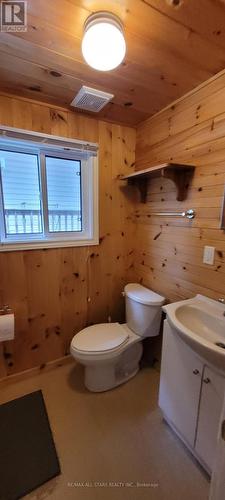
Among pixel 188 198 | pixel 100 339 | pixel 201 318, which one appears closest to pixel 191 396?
pixel 201 318

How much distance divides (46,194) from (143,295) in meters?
1.14

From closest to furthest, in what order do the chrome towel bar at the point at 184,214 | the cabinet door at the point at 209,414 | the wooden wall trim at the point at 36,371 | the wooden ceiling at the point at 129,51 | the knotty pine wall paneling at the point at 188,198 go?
the wooden ceiling at the point at 129,51 < the cabinet door at the point at 209,414 < the knotty pine wall paneling at the point at 188,198 < the chrome towel bar at the point at 184,214 < the wooden wall trim at the point at 36,371

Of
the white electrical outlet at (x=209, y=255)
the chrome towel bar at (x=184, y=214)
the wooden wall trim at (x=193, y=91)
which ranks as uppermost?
the wooden wall trim at (x=193, y=91)

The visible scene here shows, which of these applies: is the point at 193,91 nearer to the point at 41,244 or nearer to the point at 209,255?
the point at 209,255

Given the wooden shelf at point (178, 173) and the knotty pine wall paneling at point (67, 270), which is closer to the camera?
the wooden shelf at point (178, 173)

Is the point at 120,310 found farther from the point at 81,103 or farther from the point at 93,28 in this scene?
the point at 93,28

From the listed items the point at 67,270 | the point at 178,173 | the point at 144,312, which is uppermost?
the point at 178,173

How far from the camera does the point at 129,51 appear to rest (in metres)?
1.09

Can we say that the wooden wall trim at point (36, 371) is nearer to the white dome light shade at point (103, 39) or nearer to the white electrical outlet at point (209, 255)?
the white electrical outlet at point (209, 255)

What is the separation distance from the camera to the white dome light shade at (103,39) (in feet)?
2.95

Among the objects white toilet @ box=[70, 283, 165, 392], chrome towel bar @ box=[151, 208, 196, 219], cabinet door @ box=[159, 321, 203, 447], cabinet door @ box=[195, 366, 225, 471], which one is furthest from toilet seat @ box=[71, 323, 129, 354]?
chrome towel bar @ box=[151, 208, 196, 219]

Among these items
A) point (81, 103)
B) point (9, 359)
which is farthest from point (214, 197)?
point (9, 359)

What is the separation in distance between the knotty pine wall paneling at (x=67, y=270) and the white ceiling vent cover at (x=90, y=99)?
0.15 m

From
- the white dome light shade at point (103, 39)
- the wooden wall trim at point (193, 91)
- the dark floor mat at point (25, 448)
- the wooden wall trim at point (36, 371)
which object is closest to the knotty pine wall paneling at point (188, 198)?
the wooden wall trim at point (193, 91)
